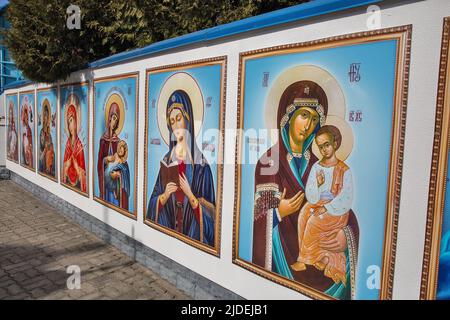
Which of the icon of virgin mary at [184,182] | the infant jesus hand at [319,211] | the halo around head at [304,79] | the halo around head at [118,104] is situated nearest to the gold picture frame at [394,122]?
the halo around head at [304,79]

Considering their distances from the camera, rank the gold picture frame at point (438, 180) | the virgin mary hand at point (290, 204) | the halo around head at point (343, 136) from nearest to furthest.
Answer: the gold picture frame at point (438, 180), the halo around head at point (343, 136), the virgin mary hand at point (290, 204)

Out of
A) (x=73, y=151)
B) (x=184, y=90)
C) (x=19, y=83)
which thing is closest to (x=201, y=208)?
(x=184, y=90)

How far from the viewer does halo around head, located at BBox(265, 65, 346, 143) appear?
285 cm

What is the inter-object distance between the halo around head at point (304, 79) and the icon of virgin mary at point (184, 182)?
3.69 ft

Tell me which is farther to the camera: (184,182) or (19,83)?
(19,83)

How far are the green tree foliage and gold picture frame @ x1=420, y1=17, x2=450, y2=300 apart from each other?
468 centimetres

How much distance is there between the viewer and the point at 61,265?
17.1 ft

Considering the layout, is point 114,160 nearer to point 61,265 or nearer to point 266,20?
point 61,265

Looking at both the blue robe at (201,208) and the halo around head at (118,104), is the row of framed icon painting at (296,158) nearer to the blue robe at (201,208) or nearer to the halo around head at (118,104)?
the blue robe at (201,208)

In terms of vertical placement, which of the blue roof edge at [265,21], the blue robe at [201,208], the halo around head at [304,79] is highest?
the blue roof edge at [265,21]

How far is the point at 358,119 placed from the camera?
2.73 metres

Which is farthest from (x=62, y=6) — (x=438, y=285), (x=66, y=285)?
(x=438, y=285)

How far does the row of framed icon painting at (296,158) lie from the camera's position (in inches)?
103

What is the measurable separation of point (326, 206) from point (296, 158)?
0.51 meters
